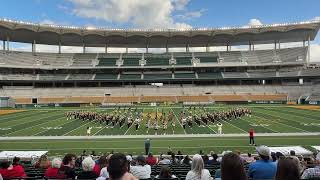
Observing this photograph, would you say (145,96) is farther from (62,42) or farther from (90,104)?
(62,42)

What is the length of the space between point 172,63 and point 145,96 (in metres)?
13.2

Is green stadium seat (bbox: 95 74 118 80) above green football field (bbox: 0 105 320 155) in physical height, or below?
above

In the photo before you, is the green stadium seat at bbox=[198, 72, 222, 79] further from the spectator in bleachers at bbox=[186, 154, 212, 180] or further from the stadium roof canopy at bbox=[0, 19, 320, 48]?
the spectator in bleachers at bbox=[186, 154, 212, 180]

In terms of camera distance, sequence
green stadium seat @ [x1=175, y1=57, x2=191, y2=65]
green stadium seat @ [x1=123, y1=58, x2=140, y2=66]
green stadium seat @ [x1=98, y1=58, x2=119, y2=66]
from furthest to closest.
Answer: green stadium seat @ [x1=175, y1=57, x2=191, y2=65]
green stadium seat @ [x1=123, y1=58, x2=140, y2=66]
green stadium seat @ [x1=98, y1=58, x2=119, y2=66]

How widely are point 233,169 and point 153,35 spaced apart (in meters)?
75.4

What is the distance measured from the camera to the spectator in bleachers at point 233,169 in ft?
12.6

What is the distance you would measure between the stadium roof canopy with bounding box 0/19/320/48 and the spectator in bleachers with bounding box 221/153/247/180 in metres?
70.5

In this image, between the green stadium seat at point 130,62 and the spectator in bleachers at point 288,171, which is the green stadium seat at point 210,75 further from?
the spectator in bleachers at point 288,171

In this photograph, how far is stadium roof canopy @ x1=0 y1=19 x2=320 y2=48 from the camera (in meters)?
73.1

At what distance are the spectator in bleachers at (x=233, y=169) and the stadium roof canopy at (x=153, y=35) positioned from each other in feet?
231

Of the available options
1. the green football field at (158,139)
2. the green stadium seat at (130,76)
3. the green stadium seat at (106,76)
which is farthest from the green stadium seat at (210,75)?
the green football field at (158,139)

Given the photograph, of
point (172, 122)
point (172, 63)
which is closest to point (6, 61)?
point (172, 63)

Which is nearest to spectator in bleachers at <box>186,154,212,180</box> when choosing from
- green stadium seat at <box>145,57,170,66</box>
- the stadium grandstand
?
the stadium grandstand

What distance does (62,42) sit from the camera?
267 feet
